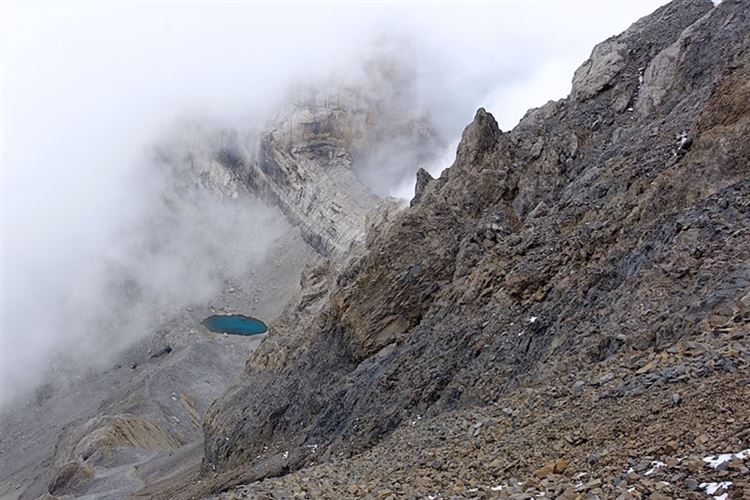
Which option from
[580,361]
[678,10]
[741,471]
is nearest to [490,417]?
[580,361]

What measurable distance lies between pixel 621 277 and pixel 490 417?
687cm

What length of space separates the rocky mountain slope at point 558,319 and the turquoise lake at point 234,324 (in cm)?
11968

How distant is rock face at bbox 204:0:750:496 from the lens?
19.1 metres

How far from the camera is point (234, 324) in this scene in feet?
572

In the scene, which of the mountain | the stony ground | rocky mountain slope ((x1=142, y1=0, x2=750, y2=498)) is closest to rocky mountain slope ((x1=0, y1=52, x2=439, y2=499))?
the mountain

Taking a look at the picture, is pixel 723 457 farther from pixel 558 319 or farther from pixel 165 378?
pixel 165 378

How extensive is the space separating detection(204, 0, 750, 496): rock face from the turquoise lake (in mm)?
121393

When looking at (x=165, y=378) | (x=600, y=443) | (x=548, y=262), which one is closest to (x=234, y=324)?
(x=165, y=378)

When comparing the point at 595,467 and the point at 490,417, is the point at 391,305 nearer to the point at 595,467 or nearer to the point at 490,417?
the point at 490,417

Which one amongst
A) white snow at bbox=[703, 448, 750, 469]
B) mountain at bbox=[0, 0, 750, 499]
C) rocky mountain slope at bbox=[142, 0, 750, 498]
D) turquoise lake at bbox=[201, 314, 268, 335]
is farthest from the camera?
turquoise lake at bbox=[201, 314, 268, 335]

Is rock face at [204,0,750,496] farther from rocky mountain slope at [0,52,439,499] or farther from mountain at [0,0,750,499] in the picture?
rocky mountain slope at [0,52,439,499]

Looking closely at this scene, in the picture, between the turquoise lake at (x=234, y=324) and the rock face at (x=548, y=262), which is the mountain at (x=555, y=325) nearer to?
the rock face at (x=548, y=262)

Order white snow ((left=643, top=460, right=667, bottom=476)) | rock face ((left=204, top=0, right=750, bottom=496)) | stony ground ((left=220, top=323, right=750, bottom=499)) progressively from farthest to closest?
1. rock face ((left=204, top=0, right=750, bottom=496))
2. white snow ((left=643, top=460, right=667, bottom=476))
3. stony ground ((left=220, top=323, right=750, bottom=499))

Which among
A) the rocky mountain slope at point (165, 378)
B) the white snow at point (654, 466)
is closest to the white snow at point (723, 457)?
the white snow at point (654, 466)
